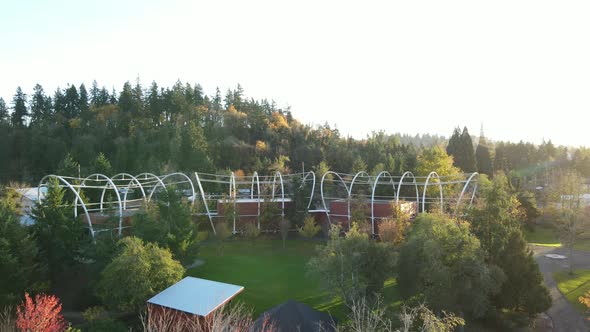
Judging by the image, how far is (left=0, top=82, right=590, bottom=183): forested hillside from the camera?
48594mm

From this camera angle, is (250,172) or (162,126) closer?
(250,172)

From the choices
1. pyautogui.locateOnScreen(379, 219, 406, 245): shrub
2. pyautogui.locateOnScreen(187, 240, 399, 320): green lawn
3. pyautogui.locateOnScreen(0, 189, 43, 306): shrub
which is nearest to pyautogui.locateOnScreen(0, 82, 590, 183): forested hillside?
pyautogui.locateOnScreen(187, 240, 399, 320): green lawn

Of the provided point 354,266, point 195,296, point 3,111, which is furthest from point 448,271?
point 3,111

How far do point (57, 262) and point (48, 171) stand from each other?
36.3m

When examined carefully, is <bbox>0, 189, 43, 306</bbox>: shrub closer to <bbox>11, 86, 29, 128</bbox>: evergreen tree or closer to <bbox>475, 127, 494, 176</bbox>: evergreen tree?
<bbox>11, 86, 29, 128</bbox>: evergreen tree

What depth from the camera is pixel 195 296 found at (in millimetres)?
14117

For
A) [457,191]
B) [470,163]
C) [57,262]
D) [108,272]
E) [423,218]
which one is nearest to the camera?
[108,272]

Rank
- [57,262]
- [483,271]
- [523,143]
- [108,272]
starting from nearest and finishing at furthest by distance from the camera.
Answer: [483,271] < [108,272] < [57,262] < [523,143]

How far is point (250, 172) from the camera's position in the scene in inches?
2002

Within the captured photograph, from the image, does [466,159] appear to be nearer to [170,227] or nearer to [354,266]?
[354,266]

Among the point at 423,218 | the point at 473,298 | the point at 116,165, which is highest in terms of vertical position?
the point at 116,165

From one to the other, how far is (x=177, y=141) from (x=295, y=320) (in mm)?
39199

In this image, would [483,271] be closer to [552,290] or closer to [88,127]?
[552,290]

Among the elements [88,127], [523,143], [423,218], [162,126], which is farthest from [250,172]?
[523,143]
